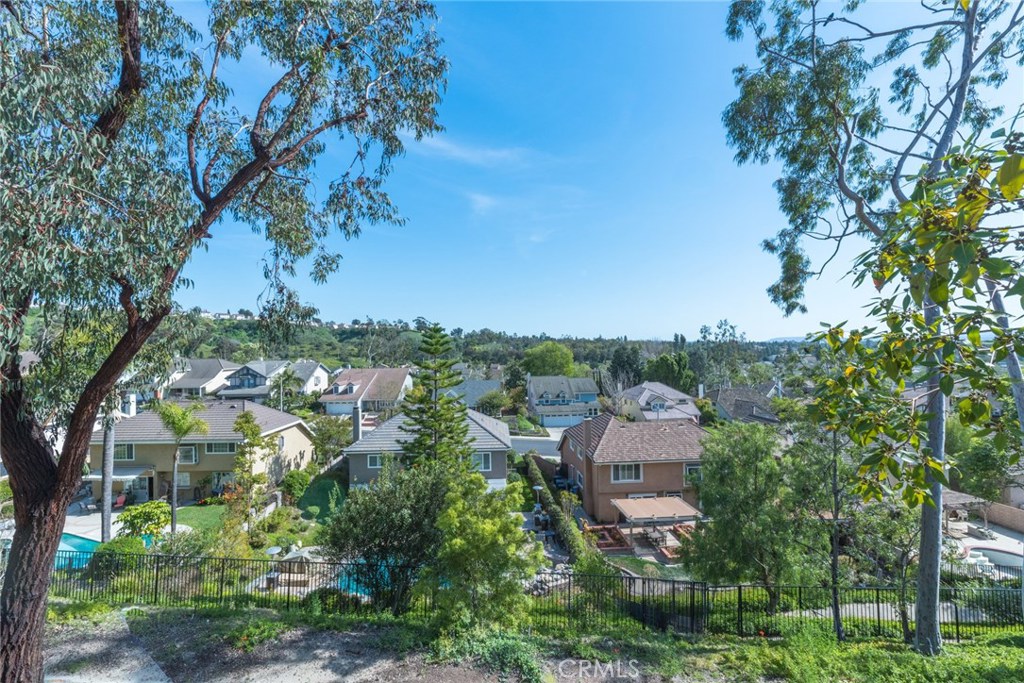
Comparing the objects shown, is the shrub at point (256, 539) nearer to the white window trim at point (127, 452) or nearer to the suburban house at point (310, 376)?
the white window trim at point (127, 452)

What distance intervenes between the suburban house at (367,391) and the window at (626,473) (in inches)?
1090

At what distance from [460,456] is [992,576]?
1620 centimetres

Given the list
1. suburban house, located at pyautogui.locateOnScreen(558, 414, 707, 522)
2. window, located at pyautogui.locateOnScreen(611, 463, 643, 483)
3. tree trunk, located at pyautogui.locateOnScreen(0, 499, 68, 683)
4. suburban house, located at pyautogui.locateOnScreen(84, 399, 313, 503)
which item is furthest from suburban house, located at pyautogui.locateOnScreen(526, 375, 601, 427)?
tree trunk, located at pyautogui.locateOnScreen(0, 499, 68, 683)

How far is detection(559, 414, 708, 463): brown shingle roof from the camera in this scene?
20.0 metres

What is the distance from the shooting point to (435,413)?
727 inches

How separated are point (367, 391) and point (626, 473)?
109 feet

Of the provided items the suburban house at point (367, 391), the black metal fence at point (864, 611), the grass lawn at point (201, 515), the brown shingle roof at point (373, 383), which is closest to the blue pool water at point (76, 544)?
the grass lawn at point (201, 515)

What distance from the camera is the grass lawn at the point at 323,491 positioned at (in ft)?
66.4

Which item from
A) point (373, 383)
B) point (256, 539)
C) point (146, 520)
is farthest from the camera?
point (373, 383)

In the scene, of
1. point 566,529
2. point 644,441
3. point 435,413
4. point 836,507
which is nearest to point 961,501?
point 644,441

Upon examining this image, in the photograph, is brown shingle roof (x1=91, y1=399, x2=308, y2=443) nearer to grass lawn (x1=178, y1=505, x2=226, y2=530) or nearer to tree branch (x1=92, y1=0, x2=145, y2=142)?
grass lawn (x1=178, y1=505, x2=226, y2=530)

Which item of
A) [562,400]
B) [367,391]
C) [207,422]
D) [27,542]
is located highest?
[367,391]

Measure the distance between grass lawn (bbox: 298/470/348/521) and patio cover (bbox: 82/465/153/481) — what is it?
281 inches

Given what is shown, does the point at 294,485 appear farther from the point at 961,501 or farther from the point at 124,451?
the point at 961,501
